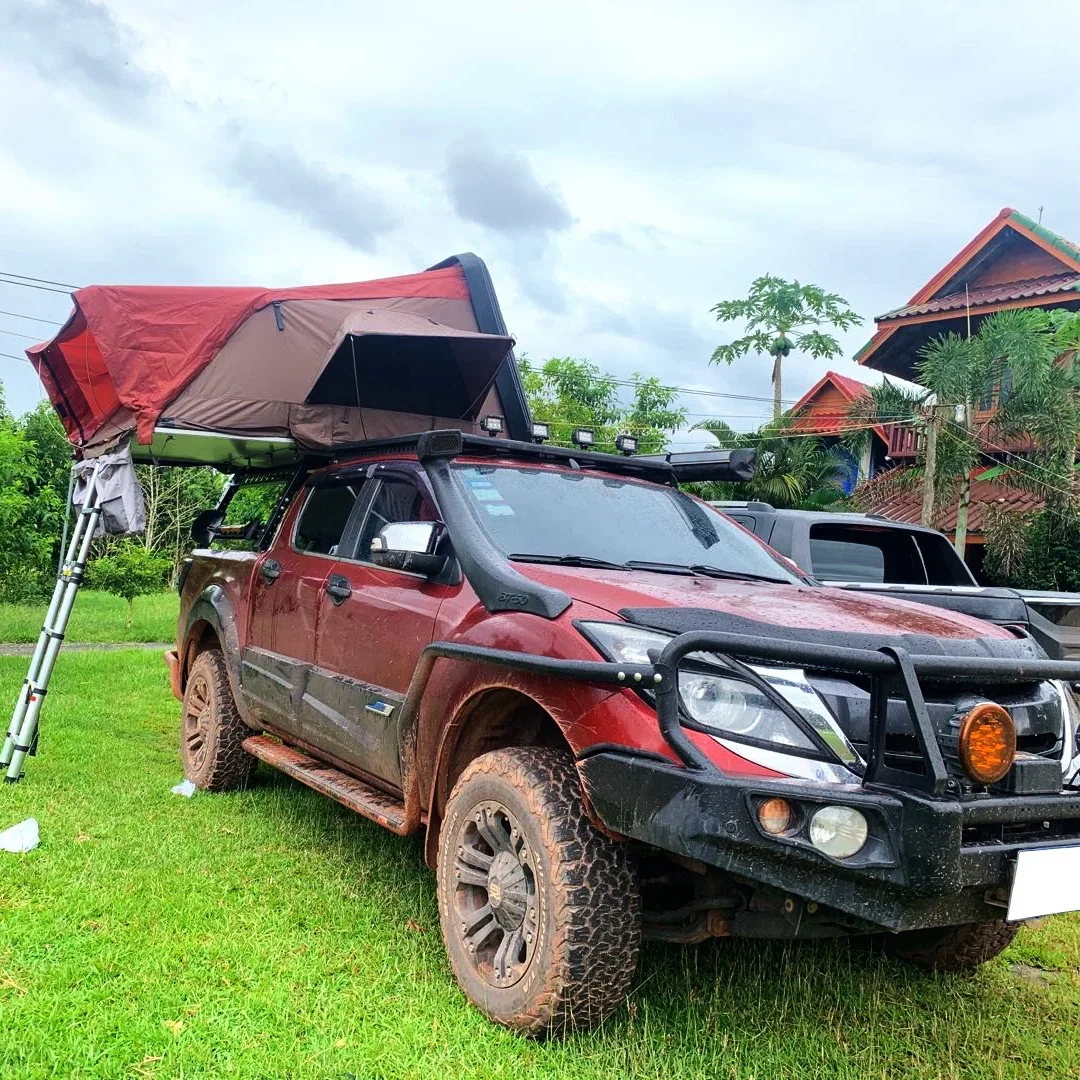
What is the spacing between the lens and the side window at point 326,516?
15.2 feet

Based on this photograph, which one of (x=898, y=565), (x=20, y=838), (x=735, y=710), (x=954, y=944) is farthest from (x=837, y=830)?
(x=898, y=565)

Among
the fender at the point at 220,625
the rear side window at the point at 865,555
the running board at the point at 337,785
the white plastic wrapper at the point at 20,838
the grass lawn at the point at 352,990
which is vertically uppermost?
the rear side window at the point at 865,555

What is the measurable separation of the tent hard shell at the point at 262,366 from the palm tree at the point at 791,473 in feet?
46.6

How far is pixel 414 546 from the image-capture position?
3.43 meters

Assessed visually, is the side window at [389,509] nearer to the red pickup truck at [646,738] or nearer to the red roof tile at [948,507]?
the red pickup truck at [646,738]

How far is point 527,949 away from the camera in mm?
2809

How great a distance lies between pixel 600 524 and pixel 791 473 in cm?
1718

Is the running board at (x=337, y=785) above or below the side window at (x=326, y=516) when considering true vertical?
below

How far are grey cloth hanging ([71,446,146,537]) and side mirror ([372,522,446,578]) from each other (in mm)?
2441

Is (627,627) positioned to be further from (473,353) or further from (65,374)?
A: (65,374)

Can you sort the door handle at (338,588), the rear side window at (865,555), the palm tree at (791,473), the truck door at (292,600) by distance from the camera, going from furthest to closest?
the palm tree at (791,473)
the rear side window at (865,555)
the truck door at (292,600)
the door handle at (338,588)

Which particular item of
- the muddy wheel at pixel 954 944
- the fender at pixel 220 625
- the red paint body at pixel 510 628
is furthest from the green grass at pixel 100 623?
the muddy wheel at pixel 954 944

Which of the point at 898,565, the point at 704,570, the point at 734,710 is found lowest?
the point at 734,710

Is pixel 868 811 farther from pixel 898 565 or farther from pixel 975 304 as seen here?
pixel 975 304
